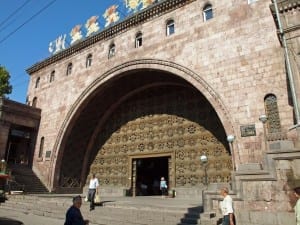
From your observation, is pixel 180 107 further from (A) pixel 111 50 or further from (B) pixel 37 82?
(B) pixel 37 82

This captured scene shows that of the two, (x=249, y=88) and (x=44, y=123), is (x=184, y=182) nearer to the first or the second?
(x=249, y=88)

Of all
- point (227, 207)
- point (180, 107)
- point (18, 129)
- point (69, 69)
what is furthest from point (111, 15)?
point (227, 207)

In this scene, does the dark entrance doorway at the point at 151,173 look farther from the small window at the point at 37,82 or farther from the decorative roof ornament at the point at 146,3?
the small window at the point at 37,82

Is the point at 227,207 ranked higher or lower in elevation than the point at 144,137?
lower

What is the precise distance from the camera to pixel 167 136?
52.5ft

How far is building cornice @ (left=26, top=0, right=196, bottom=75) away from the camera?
15.4 metres

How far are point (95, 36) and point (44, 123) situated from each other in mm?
7436

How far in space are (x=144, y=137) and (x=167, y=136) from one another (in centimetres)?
177

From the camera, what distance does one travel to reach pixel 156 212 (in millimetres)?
9094

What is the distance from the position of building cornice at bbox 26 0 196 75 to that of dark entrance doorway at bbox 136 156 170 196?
8.91 m

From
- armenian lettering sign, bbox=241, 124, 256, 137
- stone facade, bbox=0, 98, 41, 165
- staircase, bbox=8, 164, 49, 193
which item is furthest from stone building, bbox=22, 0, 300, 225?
stone facade, bbox=0, 98, 41, 165

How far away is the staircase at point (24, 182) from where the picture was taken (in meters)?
16.9

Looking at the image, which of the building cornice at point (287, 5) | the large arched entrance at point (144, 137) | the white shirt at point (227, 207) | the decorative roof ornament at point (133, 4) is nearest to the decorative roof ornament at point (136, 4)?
the decorative roof ornament at point (133, 4)

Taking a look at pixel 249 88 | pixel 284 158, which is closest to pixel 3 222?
pixel 284 158
